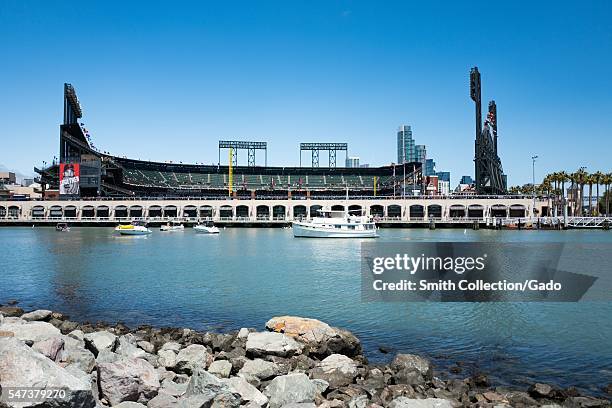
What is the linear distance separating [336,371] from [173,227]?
11043 cm

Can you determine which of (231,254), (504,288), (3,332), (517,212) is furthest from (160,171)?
(3,332)

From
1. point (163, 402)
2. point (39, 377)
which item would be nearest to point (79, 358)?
point (163, 402)

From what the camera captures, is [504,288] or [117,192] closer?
[504,288]

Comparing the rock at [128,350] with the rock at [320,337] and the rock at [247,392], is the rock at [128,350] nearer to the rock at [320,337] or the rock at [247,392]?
the rock at [247,392]

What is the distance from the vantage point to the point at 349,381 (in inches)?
574

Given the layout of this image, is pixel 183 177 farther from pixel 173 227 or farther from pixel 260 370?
pixel 260 370

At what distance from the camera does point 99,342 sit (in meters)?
15.7

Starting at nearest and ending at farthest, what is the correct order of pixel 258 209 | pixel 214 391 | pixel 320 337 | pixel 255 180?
pixel 214 391, pixel 320 337, pixel 258 209, pixel 255 180

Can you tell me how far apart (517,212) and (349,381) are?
12450 cm

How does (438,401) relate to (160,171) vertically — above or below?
below

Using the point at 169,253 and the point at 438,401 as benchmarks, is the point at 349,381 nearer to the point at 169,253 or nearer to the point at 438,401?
the point at 438,401

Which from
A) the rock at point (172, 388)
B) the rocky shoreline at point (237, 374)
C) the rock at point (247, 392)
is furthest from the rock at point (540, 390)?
the rock at point (172, 388)

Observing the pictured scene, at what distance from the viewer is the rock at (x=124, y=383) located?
11062 millimetres

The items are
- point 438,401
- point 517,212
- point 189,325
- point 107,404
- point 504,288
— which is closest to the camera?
point 107,404
